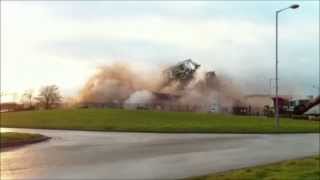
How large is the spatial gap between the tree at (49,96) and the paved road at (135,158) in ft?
171

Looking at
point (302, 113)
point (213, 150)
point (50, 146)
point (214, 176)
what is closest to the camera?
point (214, 176)

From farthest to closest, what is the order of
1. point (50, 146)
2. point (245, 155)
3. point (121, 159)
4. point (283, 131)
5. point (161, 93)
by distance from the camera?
point (161, 93)
point (283, 131)
point (50, 146)
point (245, 155)
point (121, 159)

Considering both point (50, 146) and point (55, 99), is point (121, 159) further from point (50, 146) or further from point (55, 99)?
point (55, 99)

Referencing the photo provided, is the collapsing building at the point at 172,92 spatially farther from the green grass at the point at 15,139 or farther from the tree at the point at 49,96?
the green grass at the point at 15,139

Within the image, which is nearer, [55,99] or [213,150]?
[213,150]

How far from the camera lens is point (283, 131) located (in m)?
34.2

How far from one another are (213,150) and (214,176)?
7578 mm

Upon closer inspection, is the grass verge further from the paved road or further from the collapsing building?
the collapsing building

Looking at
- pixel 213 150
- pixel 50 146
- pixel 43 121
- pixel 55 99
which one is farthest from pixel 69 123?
pixel 55 99

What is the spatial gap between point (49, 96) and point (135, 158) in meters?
59.8

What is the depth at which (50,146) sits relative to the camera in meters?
22.4

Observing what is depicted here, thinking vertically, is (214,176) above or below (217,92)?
below

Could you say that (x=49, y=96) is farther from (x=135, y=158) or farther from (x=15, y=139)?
(x=135, y=158)

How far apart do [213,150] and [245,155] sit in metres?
1.85
